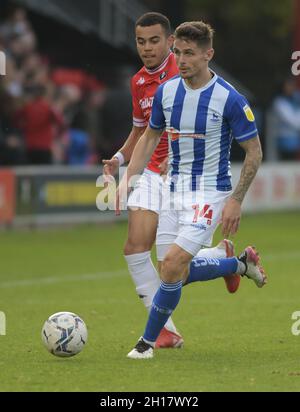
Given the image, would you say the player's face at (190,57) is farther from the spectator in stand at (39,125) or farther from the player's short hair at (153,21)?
the spectator in stand at (39,125)

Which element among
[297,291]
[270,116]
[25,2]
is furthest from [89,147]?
[297,291]

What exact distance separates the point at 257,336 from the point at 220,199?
154 centimetres

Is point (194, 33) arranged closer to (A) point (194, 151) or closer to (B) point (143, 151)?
(A) point (194, 151)

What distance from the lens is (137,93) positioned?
29.3 ft

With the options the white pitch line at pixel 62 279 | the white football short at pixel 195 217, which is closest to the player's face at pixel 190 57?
the white football short at pixel 195 217

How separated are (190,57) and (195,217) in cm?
108

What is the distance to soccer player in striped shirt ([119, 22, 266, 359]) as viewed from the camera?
7930 mm

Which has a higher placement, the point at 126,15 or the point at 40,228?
the point at 126,15

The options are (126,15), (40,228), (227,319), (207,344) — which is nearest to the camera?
(207,344)

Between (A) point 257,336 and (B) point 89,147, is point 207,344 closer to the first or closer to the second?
(A) point 257,336

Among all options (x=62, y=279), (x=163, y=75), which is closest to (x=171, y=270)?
(x=163, y=75)

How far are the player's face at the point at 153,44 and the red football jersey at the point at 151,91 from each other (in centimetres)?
7

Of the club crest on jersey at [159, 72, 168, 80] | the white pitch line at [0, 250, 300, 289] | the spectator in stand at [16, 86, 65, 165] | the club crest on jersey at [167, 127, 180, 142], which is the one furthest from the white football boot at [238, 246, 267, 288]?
the spectator in stand at [16, 86, 65, 165]

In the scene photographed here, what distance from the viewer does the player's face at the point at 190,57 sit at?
7.92 meters
